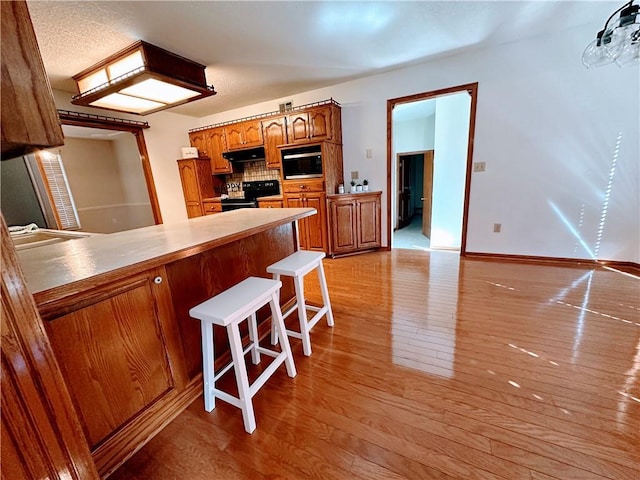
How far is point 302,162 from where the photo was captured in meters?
3.80

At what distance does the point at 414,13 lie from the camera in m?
2.22

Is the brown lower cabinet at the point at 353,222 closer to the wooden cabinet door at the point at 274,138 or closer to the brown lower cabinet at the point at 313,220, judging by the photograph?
the brown lower cabinet at the point at 313,220

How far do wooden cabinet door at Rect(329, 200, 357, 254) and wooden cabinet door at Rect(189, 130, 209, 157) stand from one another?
2.84m

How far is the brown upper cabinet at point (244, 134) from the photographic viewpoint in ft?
13.7

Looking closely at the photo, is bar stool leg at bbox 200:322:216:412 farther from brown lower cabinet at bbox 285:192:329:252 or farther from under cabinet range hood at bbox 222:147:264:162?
under cabinet range hood at bbox 222:147:264:162

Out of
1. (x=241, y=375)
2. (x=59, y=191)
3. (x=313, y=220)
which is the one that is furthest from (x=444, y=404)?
(x=59, y=191)

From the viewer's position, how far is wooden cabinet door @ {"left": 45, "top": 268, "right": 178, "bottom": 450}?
3.22 feet

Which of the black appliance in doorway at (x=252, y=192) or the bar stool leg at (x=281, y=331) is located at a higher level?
the black appliance in doorway at (x=252, y=192)

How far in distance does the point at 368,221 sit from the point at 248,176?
2.54 metres

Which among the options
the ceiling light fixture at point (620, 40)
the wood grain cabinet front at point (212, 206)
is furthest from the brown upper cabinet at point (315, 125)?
the ceiling light fixture at point (620, 40)

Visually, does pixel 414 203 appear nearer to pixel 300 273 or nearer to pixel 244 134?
pixel 244 134

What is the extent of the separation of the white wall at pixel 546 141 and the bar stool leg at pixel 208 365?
3.51 m

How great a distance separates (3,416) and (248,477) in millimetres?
865

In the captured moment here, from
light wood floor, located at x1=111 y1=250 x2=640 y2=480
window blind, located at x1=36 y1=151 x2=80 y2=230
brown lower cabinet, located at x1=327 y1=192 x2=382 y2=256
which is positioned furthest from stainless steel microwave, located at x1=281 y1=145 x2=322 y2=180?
window blind, located at x1=36 y1=151 x2=80 y2=230
